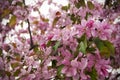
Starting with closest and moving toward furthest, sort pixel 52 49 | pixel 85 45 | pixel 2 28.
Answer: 1. pixel 85 45
2. pixel 52 49
3. pixel 2 28

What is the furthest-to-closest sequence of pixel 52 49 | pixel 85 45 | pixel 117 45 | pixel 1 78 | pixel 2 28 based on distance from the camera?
pixel 2 28, pixel 117 45, pixel 1 78, pixel 52 49, pixel 85 45

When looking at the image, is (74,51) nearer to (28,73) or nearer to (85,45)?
(85,45)

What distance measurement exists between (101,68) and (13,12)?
684 mm

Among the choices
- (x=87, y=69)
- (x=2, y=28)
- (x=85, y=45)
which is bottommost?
(x=2, y=28)

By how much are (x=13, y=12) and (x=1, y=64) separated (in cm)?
39

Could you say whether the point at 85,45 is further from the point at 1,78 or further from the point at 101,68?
the point at 1,78

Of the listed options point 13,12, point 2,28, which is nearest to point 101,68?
point 13,12

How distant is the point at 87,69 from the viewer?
3.26 feet

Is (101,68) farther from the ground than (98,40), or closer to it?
closer to it

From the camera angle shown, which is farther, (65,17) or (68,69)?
(65,17)

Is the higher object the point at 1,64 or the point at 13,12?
the point at 13,12

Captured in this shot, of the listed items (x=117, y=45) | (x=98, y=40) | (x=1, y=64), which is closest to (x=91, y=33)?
(x=98, y=40)

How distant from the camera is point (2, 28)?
1954 millimetres

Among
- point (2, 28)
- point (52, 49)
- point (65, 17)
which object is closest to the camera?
point (52, 49)
